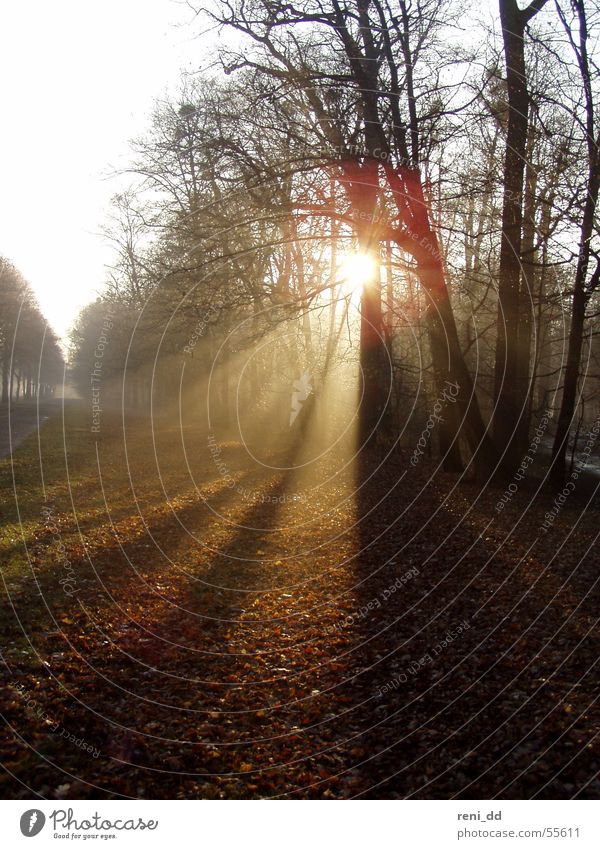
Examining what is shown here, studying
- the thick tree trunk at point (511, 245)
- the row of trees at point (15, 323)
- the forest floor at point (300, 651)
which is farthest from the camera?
the row of trees at point (15, 323)

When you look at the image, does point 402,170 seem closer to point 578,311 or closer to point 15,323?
point 578,311

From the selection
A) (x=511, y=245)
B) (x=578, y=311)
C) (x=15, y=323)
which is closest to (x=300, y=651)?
(x=578, y=311)

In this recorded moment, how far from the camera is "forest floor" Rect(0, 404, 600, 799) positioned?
6039 mm

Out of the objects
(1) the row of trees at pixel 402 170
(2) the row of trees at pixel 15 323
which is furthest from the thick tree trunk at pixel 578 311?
(2) the row of trees at pixel 15 323

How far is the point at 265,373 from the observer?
40.0 meters

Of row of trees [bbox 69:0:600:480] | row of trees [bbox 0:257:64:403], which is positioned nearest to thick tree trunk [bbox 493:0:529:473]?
row of trees [bbox 69:0:600:480]

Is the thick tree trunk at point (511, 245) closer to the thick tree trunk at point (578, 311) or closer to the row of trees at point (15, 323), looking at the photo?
the thick tree trunk at point (578, 311)

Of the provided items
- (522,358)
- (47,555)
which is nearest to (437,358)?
(522,358)

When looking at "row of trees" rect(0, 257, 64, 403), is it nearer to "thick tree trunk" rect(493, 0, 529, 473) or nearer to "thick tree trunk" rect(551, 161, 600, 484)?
"thick tree trunk" rect(493, 0, 529, 473)

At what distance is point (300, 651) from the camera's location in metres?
8.61

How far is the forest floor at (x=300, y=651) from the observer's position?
6.04 metres

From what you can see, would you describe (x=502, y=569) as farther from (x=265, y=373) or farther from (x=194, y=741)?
(x=265, y=373)

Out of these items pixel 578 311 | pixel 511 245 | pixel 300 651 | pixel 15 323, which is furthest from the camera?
pixel 15 323
